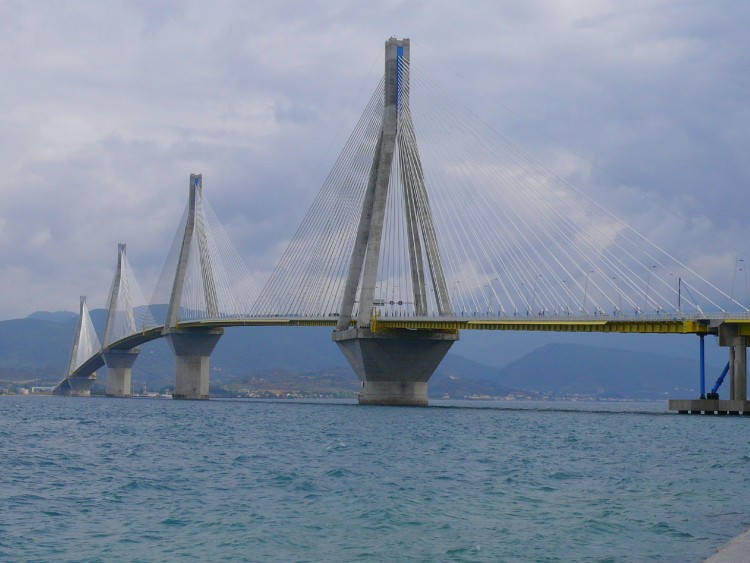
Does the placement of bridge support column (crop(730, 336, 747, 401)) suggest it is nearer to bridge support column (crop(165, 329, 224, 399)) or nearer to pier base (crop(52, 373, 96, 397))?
bridge support column (crop(165, 329, 224, 399))

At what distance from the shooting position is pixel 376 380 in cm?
7412

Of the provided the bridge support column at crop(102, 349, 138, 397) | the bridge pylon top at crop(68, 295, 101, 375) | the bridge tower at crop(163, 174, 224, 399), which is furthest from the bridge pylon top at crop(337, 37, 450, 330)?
the bridge pylon top at crop(68, 295, 101, 375)

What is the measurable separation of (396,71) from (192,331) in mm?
45065

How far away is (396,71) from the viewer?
71438 millimetres

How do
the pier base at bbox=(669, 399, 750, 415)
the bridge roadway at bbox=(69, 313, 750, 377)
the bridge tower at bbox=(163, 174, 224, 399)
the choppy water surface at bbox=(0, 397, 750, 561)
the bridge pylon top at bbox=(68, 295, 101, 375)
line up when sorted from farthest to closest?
the bridge pylon top at bbox=(68, 295, 101, 375) < the bridge tower at bbox=(163, 174, 224, 399) < the pier base at bbox=(669, 399, 750, 415) < the bridge roadway at bbox=(69, 313, 750, 377) < the choppy water surface at bbox=(0, 397, 750, 561)

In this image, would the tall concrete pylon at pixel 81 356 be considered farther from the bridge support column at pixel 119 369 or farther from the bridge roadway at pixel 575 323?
the bridge roadway at pixel 575 323

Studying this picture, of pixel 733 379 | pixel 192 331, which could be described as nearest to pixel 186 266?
pixel 192 331

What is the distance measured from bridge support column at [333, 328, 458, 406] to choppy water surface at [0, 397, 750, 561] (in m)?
30.4

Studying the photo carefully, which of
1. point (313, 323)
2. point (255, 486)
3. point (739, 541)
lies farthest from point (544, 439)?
point (313, 323)

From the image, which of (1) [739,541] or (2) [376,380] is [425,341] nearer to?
(2) [376,380]

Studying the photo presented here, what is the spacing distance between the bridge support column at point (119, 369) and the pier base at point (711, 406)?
267ft

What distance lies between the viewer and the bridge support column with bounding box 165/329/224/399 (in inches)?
4272

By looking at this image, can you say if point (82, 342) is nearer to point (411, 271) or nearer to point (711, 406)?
point (411, 271)

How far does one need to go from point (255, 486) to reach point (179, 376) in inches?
3474
